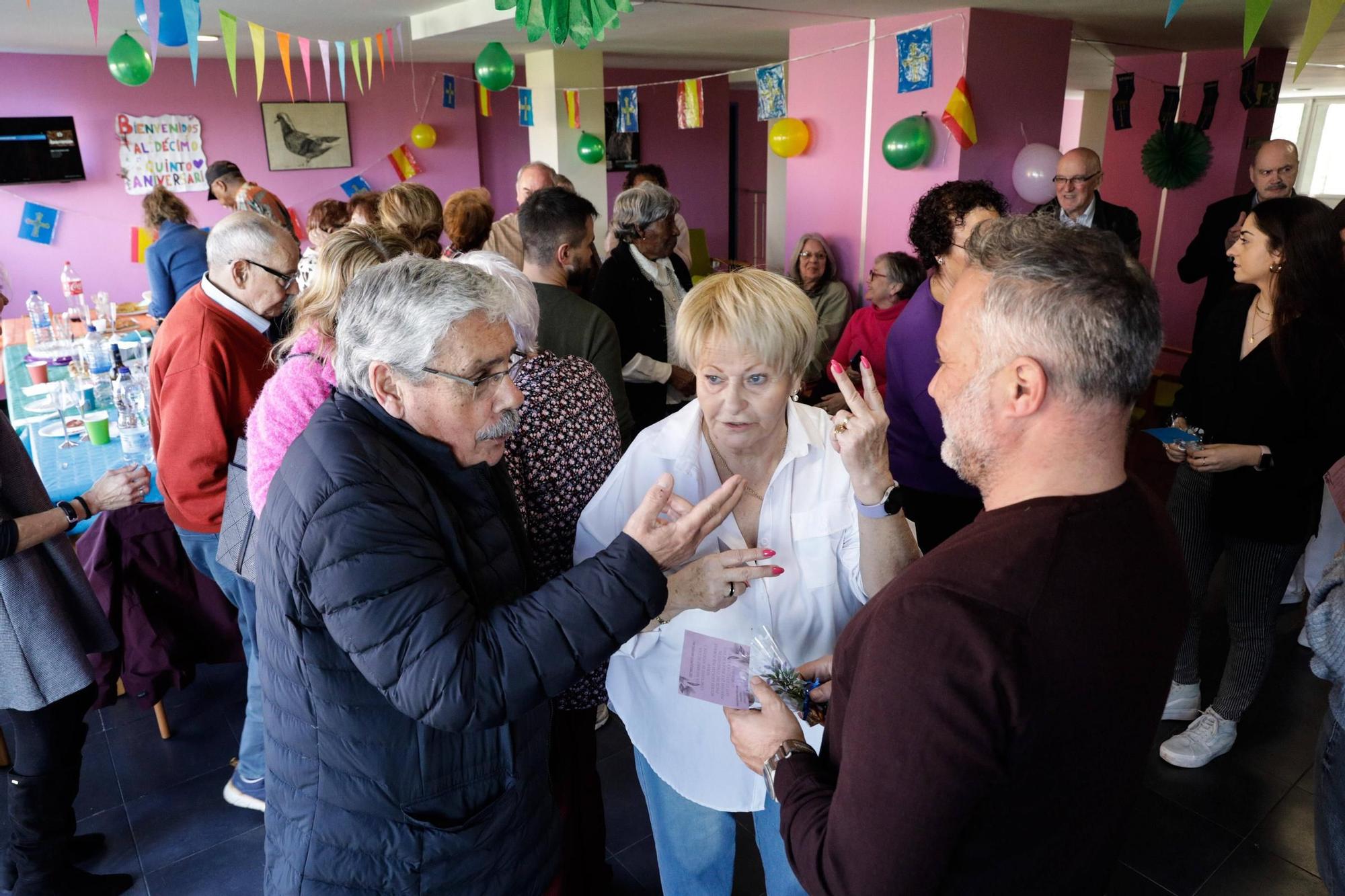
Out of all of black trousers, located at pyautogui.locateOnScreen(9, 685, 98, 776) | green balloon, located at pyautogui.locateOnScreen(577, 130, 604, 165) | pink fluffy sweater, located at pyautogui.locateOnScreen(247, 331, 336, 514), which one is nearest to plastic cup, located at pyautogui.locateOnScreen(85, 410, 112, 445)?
black trousers, located at pyautogui.locateOnScreen(9, 685, 98, 776)

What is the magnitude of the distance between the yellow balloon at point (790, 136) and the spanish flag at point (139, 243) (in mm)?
5912

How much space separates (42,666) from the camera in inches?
79.7

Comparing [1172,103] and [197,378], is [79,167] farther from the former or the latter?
[1172,103]

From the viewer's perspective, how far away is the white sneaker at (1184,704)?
2.97 metres

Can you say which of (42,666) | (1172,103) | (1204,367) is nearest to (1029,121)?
(1172,103)

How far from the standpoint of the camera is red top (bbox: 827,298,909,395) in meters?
4.05

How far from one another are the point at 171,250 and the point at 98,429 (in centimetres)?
189

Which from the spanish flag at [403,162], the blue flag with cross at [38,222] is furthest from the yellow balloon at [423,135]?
the blue flag with cross at [38,222]

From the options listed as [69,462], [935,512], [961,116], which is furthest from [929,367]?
[961,116]

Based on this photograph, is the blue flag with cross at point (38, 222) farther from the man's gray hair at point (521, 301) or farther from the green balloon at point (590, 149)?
the man's gray hair at point (521, 301)

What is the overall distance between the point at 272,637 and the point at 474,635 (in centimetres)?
35

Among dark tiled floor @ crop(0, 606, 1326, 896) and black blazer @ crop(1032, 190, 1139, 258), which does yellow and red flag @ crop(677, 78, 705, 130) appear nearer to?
black blazer @ crop(1032, 190, 1139, 258)

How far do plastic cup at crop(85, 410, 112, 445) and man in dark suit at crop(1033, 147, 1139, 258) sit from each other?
14.4 feet

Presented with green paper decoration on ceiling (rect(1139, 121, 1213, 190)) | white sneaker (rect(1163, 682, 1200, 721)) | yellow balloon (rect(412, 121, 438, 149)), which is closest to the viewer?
white sneaker (rect(1163, 682, 1200, 721))
